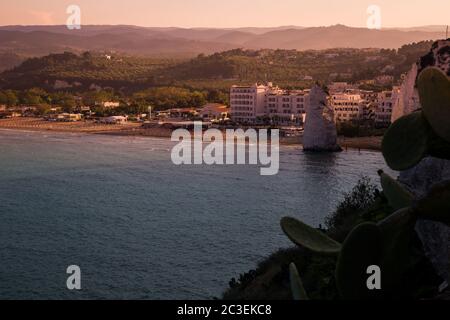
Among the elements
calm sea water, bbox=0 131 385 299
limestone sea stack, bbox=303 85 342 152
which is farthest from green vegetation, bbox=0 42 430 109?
calm sea water, bbox=0 131 385 299

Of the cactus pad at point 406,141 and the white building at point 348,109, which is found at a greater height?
the cactus pad at point 406,141

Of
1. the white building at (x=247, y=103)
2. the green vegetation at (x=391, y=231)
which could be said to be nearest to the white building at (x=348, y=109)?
the white building at (x=247, y=103)

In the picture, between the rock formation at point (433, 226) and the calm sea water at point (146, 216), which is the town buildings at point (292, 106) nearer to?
the calm sea water at point (146, 216)

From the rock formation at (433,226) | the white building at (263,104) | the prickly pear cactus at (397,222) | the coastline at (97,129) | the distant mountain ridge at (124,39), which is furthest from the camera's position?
the distant mountain ridge at (124,39)

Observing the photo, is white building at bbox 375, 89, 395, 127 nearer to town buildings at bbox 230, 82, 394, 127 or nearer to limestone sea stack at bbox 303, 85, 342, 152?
town buildings at bbox 230, 82, 394, 127

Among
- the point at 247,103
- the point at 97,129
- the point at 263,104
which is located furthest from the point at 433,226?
the point at 97,129
